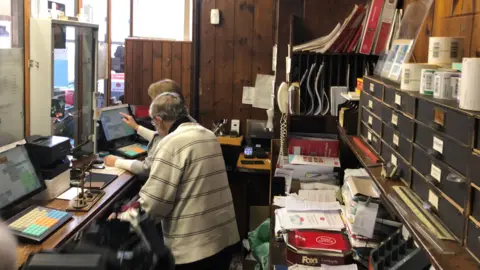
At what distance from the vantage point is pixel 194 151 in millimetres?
2475

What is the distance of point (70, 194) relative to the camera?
270 centimetres

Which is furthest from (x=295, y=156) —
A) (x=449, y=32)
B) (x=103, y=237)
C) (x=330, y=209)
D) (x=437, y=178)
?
(x=103, y=237)

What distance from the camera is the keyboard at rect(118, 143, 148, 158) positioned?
365cm

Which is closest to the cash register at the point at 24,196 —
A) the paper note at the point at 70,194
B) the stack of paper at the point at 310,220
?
the paper note at the point at 70,194

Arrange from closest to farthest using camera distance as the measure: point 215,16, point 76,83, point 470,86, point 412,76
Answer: point 470,86 → point 412,76 → point 76,83 → point 215,16

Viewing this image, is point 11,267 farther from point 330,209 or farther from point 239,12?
point 239,12

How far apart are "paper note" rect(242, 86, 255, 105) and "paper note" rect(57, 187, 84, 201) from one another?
6.39 feet

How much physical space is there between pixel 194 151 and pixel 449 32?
1217 mm

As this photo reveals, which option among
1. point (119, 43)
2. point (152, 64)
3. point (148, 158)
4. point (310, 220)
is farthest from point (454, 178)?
point (119, 43)

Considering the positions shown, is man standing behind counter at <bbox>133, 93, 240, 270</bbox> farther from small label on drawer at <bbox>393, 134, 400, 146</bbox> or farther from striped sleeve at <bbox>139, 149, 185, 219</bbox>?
small label on drawer at <bbox>393, 134, 400, 146</bbox>

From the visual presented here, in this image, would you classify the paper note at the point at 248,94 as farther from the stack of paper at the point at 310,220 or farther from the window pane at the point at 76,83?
the stack of paper at the point at 310,220

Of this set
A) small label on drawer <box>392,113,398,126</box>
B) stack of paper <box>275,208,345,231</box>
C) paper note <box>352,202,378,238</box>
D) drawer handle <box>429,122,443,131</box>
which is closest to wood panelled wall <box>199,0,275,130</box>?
stack of paper <box>275,208,345,231</box>

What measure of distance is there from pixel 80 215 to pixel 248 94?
89.0 inches

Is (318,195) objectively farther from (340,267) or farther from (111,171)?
(111,171)
